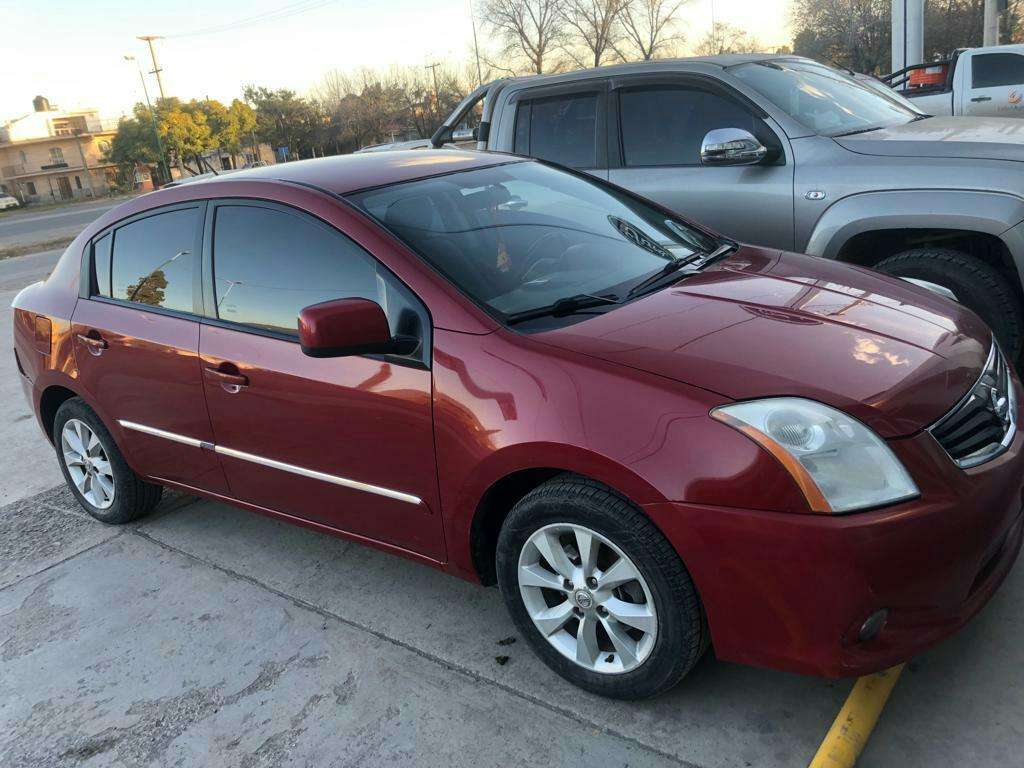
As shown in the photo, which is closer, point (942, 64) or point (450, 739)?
point (450, 739)

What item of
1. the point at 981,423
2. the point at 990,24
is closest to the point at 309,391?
the point at 981,423

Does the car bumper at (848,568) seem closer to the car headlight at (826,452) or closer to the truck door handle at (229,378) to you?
the car headlight at (826,452)

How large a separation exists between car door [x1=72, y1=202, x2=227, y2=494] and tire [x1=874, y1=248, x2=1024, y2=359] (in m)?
3.35

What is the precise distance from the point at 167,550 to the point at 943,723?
3.16 meters

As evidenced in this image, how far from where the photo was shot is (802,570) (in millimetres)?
2047

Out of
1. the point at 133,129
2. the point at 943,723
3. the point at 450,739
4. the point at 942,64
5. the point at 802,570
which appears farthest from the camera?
the point at 133,129

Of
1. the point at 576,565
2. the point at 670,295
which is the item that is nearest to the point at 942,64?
the point at 670,295

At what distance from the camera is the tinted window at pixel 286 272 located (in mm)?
2809

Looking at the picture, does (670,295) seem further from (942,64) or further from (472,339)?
(942,64)

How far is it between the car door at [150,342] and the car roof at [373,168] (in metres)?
0.41

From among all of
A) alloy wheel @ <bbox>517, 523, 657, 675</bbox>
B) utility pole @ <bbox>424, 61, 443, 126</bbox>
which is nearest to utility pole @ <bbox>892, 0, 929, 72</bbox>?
alloy wheel @ <bbox>517, 523, 657, 675</bbox>

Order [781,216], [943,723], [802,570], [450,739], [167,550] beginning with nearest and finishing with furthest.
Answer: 1. [802,570]
2. [943,723]
3. [450,739]
4. [167,550]
5. [781,216]

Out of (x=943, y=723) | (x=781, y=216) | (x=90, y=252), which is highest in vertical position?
(x=90, y=252)

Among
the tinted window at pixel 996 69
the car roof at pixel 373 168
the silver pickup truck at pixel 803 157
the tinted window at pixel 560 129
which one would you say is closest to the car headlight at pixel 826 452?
the car roof at pixel 373 168
